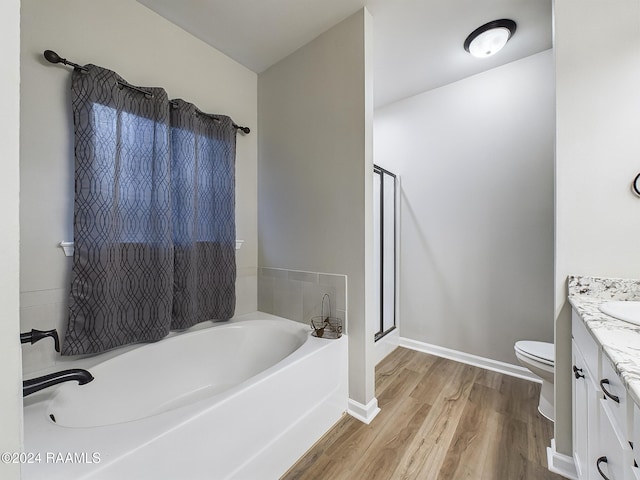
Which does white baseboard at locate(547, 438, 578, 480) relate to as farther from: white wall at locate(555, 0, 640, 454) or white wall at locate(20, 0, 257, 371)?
white wall at locate(20, 0, 257, 371)

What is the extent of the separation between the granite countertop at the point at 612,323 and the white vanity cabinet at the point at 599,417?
52mm

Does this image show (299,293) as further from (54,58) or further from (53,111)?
(54,58)

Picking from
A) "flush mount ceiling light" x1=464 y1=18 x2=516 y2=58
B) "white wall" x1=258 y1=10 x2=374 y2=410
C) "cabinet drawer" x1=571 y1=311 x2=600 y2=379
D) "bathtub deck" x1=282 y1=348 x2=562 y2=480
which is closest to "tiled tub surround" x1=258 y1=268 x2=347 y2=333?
"white wall" x1=258 y1=10 x2=374 y2=410

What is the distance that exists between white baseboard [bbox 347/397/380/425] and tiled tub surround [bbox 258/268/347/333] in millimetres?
467

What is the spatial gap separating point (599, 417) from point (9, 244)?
1.59m

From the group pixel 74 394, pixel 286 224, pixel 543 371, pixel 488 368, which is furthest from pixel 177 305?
pixel 488 368

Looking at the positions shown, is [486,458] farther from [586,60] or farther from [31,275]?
[31,275]

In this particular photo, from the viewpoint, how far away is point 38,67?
133 cm

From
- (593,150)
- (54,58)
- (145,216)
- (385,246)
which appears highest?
(54,58)

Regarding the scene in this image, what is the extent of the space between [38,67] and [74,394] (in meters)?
1.58

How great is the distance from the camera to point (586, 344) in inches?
38.9

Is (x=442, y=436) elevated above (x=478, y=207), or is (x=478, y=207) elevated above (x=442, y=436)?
(x=478, y=207)

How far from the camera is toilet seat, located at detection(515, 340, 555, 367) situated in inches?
63.9

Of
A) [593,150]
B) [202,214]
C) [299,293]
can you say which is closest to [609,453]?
[593,150]
